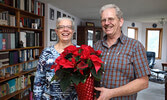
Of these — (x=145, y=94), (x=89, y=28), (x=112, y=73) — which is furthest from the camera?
(x=89, y=28)

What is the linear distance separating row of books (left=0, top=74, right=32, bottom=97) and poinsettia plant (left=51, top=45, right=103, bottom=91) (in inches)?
94.4

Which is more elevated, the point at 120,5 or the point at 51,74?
the point at 120,5

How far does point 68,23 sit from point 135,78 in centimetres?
72

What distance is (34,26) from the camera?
355 centimetres

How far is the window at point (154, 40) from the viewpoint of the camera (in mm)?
8516

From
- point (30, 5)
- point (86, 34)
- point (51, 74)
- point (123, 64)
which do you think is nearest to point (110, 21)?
point (123, 64)

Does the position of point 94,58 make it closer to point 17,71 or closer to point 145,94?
point 17,71

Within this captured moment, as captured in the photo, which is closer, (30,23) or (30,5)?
(30,5)

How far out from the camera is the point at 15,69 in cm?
308

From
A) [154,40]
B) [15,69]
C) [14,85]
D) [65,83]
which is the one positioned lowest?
[14,85]

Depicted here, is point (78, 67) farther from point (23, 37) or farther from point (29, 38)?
point (29, 38)

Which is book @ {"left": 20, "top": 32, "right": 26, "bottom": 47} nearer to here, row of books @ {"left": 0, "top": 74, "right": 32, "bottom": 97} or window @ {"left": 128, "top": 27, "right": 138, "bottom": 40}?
row of books @ {"left": 0, "top": 74, "right": 32, "bottom": 97}

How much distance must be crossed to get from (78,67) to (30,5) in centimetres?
305

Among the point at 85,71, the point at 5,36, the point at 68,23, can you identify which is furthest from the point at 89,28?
the point at 85,71
